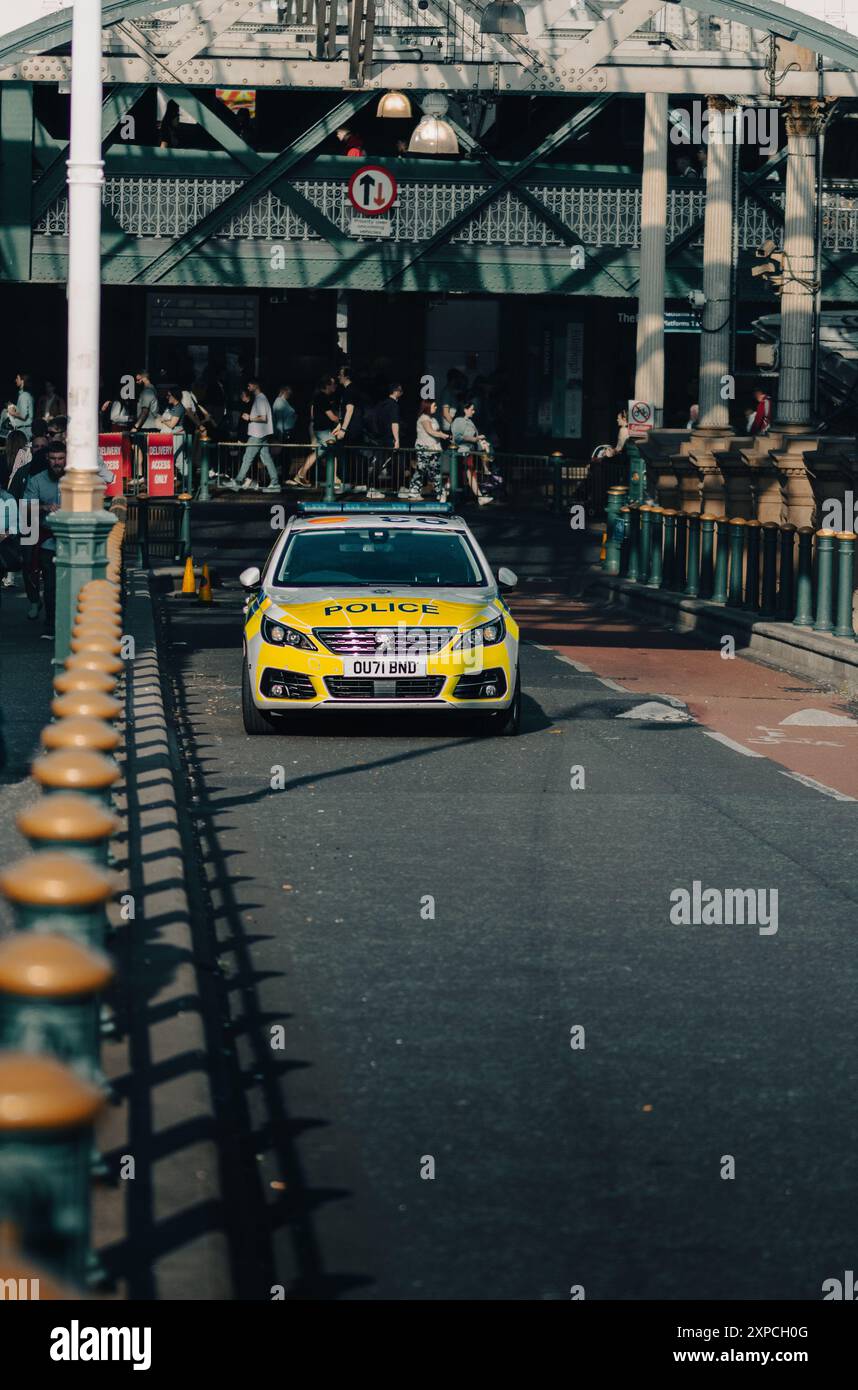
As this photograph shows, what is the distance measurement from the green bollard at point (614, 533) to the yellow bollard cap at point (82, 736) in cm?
2372

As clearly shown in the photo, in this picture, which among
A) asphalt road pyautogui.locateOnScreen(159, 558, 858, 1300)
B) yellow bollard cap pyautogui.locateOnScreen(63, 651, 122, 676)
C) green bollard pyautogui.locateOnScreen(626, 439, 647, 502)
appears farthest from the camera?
green bollard pyautogui.locateOnScreen(626, 439, 647, 502)

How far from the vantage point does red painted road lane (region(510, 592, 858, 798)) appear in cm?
1445

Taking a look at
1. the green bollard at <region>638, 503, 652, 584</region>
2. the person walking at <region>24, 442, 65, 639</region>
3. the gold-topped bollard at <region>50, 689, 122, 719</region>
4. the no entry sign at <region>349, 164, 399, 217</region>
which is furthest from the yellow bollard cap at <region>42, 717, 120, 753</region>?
the no entry sign at <region>349, 164, 399, 217</region>

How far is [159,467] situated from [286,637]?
14.4 metres

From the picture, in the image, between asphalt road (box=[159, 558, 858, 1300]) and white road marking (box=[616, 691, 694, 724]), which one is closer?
asphalt road (box=[159, 558, 858, 1300])

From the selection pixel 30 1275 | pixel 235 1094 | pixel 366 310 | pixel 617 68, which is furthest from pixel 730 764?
pixel 366 310

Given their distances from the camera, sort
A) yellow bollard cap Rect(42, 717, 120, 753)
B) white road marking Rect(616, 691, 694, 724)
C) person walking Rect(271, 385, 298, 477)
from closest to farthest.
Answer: yellow bollard cap Rect(42, 717, 120, 753) < white road marking Rect(616, 691, 694, 724) < person walking Rect(271, 385, 298, 477)

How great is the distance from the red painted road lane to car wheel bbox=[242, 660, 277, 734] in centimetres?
308

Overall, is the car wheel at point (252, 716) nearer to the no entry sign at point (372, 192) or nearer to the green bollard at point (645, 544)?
the green bollard at point (645, 544)

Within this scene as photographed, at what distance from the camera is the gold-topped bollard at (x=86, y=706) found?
6.65 metres

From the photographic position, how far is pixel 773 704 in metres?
17.1

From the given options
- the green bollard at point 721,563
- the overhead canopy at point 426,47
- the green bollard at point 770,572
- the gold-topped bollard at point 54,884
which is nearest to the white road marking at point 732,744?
the green bollard at point 770,572

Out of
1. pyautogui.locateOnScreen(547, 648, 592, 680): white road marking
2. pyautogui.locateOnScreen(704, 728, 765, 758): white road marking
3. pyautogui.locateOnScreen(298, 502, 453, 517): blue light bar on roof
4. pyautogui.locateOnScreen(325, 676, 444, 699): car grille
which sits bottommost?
pyautogui.locateOnScreen(704, 728, 765, 758): white road marking

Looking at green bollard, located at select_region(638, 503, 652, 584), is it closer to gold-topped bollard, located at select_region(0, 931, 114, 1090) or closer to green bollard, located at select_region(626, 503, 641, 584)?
green bollard, located at select_region(626, 503, 641, 584)
